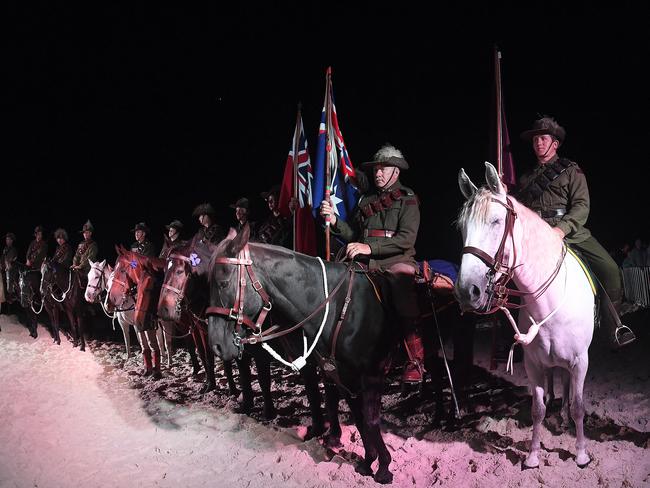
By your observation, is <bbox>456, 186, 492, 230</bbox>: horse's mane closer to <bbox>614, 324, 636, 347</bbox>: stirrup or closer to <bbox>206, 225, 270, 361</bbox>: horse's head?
<bbox>206, 225, 270, 361</bbox>: horse's head

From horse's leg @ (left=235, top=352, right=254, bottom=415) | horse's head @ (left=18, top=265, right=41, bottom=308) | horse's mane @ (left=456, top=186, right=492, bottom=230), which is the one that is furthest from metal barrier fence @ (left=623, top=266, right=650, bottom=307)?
horse's head @ (left=18, top=265, right=41, bottom=308)

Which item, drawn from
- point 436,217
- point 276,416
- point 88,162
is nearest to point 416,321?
point 276,416

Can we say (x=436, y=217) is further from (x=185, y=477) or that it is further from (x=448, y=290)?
(x=185, y=477)

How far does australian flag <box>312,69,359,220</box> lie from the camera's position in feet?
17.9

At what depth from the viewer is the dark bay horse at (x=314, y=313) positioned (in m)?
3.45

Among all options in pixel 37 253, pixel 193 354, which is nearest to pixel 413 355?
pixel 193 354

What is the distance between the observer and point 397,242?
4238mm

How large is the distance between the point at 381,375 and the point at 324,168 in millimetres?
2795

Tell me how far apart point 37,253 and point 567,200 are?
13.7 meters

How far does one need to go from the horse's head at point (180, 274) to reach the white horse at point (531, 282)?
10.2ft

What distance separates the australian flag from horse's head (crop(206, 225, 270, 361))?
2.20m

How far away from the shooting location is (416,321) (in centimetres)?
419

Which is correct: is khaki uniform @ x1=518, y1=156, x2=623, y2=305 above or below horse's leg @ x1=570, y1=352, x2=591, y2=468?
above

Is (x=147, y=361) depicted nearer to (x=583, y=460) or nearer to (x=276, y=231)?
(x=276, y=231)
